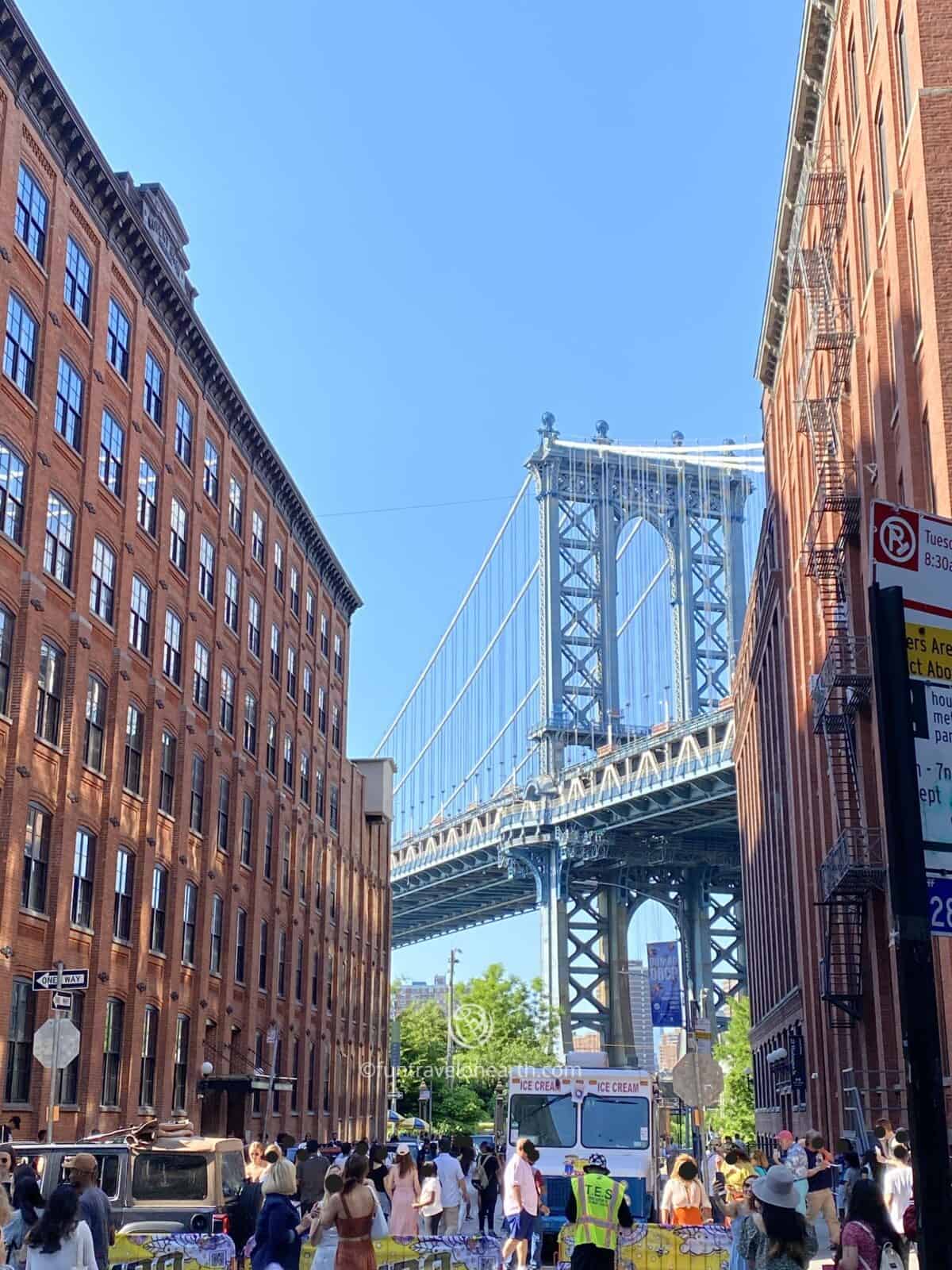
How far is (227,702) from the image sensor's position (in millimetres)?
45438

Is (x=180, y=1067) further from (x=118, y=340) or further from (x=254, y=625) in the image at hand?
(x=118, y=340)

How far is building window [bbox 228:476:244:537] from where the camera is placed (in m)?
46.2

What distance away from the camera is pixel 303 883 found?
54062 millimetres

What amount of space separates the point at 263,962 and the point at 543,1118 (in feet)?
88.5

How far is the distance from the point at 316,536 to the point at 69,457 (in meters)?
24.3

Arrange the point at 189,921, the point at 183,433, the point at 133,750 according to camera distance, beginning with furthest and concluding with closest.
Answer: the point at 183,433
the point at 189,921
the point at 133,750

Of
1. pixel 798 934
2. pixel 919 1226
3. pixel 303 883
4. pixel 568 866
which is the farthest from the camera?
pixel 568 866

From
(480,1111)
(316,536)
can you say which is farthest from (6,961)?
(480,1111)

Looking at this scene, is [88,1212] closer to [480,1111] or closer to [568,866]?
[480,1111]

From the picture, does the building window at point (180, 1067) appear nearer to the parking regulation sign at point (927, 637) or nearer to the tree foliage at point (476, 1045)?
the parking regulation sign at point (927, 637)

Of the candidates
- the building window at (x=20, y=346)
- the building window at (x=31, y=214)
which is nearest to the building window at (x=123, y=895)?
the building window at (x=20, y=346)

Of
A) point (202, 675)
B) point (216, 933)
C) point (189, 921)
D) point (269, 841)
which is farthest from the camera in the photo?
point (269, 841)

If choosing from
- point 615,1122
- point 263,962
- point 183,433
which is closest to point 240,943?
point 263,962

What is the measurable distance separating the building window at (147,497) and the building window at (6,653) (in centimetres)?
783
